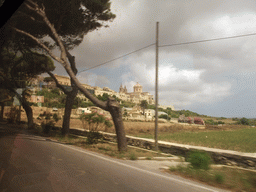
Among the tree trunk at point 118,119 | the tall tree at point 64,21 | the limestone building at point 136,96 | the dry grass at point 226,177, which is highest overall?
the limestone building at point 136,96

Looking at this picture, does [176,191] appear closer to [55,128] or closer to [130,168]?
[130,168]

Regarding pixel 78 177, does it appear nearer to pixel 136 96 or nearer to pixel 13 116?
pixel 13 116

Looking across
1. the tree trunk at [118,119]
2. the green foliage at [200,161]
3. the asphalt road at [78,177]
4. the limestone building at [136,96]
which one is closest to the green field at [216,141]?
the tree trunk at [118,119]

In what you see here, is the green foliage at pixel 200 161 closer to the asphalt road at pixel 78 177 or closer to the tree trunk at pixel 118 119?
the asphalt road at pixel 78 177

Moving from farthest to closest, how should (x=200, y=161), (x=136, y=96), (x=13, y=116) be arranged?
(x=136, y=96)
(x=13, y=116)
(x=200, y=161)

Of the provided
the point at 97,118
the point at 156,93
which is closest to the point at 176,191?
Result: the point at 156,93

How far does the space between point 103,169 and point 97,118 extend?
664cm

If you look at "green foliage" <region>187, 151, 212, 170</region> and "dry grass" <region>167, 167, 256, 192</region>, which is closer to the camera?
"dry grass" <region>167, 167, 256, 192</region>

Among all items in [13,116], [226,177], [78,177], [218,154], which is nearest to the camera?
[78,177]

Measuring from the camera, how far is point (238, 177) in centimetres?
593

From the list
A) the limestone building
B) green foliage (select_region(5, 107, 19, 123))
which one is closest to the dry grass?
green foliage (select_region(5, 107, 19, 123))

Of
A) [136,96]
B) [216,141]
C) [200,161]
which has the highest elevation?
[136,96]

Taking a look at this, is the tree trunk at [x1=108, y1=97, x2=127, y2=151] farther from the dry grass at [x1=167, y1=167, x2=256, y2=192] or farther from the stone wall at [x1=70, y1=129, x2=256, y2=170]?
the dry grass at [x1=167, y1=167, x2=256, y2=192]

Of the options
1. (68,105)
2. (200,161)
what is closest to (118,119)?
(200,161)
